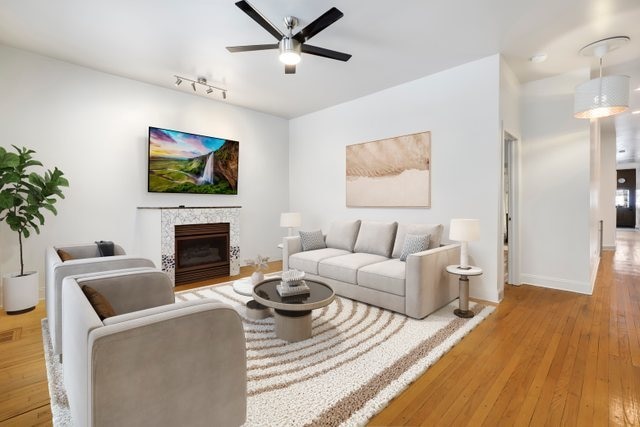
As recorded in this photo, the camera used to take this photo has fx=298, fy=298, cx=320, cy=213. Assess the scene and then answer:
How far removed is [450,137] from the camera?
13.0ft

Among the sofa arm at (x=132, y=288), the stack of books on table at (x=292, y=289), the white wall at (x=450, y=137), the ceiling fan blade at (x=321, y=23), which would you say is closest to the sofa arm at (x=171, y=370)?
the sofa arm at (x=132, y=288)

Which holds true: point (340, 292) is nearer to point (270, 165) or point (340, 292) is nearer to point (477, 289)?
point (477, 289)

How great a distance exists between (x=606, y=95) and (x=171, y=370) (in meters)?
4.54

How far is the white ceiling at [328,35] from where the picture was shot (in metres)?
2.69

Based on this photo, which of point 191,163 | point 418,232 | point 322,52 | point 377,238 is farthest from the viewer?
point 191,163

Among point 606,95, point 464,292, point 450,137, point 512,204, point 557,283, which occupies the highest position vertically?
point 606,95

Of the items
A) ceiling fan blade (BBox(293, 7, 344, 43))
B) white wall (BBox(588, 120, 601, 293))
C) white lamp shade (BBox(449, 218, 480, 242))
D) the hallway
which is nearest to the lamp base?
the hallway

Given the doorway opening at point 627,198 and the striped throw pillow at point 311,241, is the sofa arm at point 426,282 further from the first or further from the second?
the doorway opening at point 627,198

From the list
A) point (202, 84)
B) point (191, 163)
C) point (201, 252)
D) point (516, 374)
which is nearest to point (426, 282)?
point (516, 374)

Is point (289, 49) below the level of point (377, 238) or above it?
above

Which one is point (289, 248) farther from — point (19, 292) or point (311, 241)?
point (19, 292)

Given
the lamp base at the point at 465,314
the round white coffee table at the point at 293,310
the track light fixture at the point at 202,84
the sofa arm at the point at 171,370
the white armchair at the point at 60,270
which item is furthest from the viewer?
the track light fixture at the point at 202,84

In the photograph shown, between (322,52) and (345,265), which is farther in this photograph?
(345,265)

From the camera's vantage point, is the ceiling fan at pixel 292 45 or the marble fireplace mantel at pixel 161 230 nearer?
the ceiling fan at pixel 292 45
